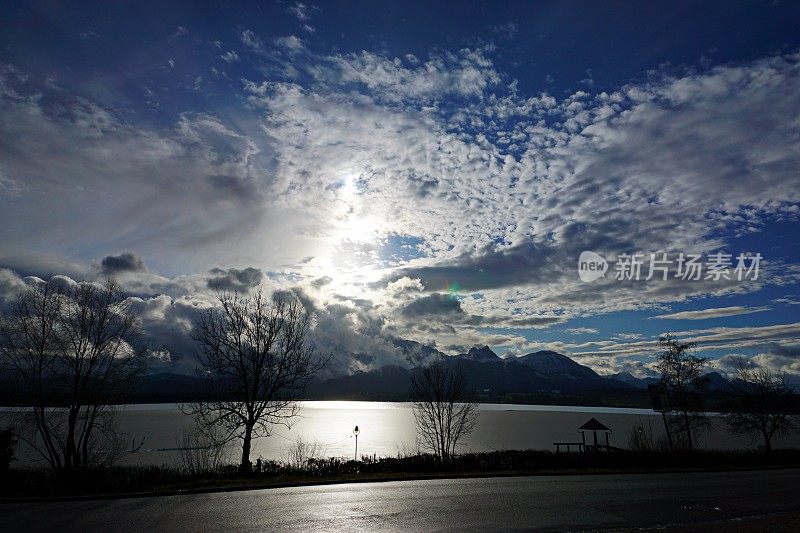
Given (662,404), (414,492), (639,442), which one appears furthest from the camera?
(639,442)

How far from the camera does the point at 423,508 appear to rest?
13.2m

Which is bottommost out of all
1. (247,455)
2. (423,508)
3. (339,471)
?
(339,471)

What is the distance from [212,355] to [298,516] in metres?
15.6

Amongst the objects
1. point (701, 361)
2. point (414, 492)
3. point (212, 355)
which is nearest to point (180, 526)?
point (414, 492)

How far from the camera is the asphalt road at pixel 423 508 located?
11461 mm

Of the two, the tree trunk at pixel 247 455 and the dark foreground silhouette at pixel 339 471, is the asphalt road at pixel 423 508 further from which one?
the tree trunk at pixel 247 455

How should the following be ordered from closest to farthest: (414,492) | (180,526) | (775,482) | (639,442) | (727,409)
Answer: (180,526)
(414,492)
(775,482)
(639,442)
(727,409)

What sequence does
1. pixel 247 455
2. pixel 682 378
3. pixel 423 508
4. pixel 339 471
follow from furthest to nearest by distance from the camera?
pixel 682 378 < pixel 247 455 < pixel 339 471 < pixel 423 508

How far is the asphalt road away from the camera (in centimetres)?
1146

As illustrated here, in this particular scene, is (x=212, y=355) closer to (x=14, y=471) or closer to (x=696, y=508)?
(x=14, y=471)

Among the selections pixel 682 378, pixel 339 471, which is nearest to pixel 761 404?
pixel 682 378

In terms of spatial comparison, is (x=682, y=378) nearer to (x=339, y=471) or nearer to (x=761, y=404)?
(x=761, y=404)

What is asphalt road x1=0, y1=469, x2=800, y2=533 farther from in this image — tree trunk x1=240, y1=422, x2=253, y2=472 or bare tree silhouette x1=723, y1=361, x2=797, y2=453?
bare tree silhouette x1=723, y1=361, x2=797, y2=453

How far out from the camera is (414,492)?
1603 centimetres
